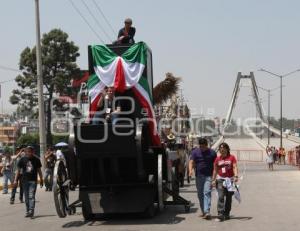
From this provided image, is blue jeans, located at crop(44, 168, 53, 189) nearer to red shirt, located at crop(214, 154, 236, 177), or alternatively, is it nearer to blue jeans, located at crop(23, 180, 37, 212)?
blue jeans, located at crop(23, 180, 37, 212)

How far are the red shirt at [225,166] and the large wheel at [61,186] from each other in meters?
3.18

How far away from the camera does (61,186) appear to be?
13.4 meters

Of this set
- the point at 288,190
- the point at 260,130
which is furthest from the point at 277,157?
the point at 260,130

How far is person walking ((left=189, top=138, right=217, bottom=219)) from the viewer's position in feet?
44.0

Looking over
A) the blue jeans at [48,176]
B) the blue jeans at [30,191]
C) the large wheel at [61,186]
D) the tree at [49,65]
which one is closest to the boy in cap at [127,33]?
the large wheel at [61,186]

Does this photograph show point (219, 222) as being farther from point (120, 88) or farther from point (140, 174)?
point (120, 88)

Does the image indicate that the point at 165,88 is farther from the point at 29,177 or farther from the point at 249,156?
the point at 249,156

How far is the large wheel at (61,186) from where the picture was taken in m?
13.0

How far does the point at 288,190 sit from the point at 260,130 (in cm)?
13766

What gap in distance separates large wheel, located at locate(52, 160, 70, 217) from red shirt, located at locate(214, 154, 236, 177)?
10.4 ft

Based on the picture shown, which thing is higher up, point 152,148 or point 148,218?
point 152,148

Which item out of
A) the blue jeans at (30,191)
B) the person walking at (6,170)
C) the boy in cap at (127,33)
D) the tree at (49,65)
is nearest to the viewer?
the boy in cap at (127,33)

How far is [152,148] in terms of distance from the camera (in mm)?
13664

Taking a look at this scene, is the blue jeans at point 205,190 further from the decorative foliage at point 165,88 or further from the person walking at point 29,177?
the decorative foliage at point 165,88
